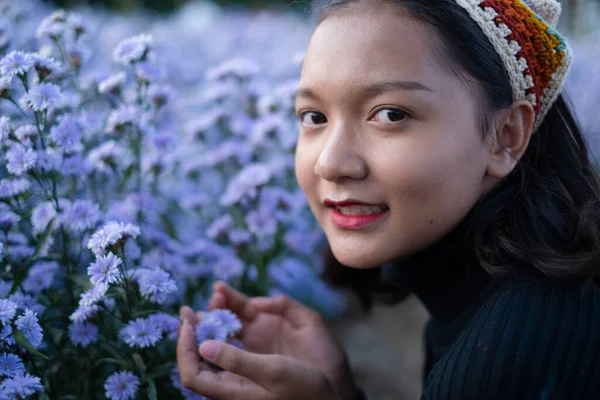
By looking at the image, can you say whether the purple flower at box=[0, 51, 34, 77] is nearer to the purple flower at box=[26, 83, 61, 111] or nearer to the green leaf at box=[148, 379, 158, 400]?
the purple flower at box=[26, 83, 61, 111]

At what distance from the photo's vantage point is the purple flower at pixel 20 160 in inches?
43.8

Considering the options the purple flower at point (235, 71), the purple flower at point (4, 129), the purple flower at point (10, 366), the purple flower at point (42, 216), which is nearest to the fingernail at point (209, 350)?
the purple flower at point (10, 366)

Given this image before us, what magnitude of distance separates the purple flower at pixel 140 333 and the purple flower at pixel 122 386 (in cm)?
6

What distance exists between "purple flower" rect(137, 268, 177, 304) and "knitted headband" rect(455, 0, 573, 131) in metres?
0.76

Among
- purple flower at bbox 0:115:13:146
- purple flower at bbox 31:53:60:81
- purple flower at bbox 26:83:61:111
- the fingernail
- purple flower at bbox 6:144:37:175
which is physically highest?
purple flower at bbox 31:53:60:81

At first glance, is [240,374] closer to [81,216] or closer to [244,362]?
[244,362]

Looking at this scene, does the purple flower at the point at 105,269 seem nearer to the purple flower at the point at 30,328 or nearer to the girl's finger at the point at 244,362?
the purple flower at the point at 30,328

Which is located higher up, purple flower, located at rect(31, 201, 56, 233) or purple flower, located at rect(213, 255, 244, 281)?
purple flower, located at rect(31, 201, 56, 233)

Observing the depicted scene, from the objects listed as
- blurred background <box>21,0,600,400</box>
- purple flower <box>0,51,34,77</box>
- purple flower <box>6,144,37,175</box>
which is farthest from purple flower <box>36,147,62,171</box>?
blurred background <box>21,0,600,400</box>

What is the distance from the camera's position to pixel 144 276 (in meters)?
1.09

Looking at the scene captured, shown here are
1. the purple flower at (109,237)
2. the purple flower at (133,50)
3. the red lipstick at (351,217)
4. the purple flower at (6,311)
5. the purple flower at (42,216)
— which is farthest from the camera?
the purple flower at (133,50)

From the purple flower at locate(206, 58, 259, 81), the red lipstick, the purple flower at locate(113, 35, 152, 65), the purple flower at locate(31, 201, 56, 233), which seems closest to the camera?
the red lipstick

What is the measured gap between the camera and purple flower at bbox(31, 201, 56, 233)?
4.09 ft

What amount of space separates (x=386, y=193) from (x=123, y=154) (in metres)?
0.87
